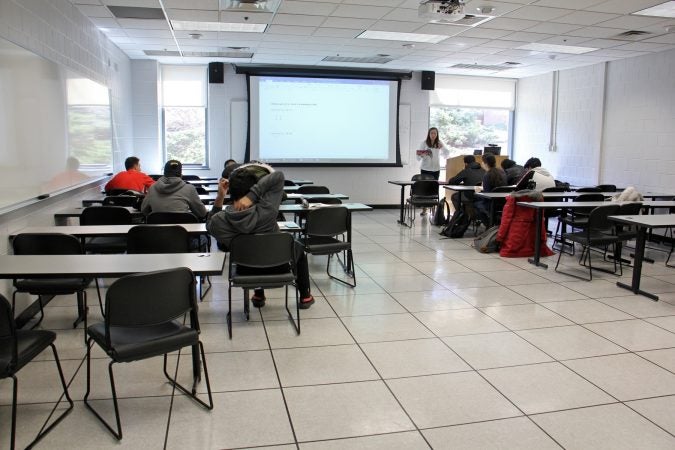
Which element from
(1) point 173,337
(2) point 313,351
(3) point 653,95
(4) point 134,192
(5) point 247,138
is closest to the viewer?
(1) point 173,337

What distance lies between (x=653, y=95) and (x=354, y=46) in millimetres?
4808

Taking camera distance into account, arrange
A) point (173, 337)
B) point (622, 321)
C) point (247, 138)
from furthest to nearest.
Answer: point (247, 138)
point (622, 321)
point (173, 337)

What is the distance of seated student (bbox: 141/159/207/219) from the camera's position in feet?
16.6

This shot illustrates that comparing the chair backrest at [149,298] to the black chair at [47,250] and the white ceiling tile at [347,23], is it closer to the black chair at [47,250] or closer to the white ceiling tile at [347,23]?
the black chair at [47,250]

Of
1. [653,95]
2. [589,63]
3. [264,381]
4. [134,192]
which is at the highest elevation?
[589,63]

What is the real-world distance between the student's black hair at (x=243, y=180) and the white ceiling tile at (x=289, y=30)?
3827 mm

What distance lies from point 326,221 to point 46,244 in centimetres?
236

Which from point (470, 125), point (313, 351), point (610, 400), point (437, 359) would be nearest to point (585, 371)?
point (610, 400)

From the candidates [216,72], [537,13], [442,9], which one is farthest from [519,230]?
[216,72]

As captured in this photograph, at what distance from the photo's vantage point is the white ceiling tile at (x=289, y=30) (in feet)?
23.5

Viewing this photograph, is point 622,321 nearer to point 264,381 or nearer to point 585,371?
point 585,371

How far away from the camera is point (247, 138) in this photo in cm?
1051

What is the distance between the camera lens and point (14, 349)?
231 cm

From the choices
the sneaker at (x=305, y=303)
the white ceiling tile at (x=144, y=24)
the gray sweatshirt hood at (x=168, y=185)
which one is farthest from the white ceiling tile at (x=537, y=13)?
the white ceiling tile at (x=144, y=24)
